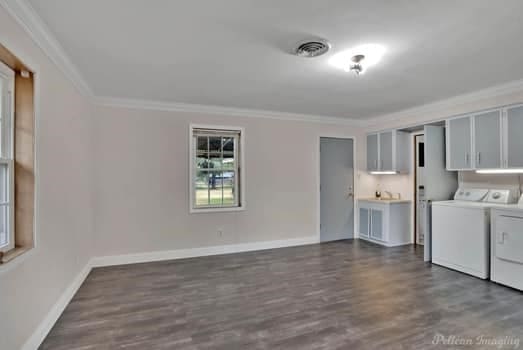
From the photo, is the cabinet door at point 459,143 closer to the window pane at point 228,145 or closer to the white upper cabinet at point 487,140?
the white upper cabinet at point 487,140

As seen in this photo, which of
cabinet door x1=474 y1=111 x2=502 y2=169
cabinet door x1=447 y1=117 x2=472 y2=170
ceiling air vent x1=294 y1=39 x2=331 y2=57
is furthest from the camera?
cabinet door x1=447 y1=117 x2=472 y2=170

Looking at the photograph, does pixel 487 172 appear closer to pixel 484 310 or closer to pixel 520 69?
pixel 520 69

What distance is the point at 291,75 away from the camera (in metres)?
3.23

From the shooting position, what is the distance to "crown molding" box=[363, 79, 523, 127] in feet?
11.4

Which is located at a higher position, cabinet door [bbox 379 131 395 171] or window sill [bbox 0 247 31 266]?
cabinet door [bbox 379 131 395 171]

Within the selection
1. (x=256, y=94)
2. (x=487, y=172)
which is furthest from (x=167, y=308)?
(x=487, y=172)

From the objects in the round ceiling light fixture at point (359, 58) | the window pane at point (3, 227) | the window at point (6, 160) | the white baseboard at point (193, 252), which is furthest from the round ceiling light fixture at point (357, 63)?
the white baseboard at point (193, 252)

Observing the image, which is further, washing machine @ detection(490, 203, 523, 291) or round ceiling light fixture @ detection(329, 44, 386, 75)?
washing machine @ detection(490, 203, 523, 291)

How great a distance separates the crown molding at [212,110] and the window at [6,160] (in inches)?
85.6

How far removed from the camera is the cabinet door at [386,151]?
536cm

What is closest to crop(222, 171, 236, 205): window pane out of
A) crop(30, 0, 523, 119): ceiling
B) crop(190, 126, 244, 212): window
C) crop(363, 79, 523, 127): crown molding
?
crop(190, 126, 244, 212): window

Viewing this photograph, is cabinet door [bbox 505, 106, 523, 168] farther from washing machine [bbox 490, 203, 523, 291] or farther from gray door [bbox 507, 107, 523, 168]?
washing machine [bbox 490, 203, 523, 291]

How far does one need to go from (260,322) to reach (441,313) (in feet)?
5.55

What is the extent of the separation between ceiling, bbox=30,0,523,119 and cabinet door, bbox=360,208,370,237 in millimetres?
2477
